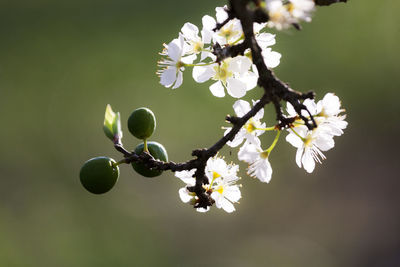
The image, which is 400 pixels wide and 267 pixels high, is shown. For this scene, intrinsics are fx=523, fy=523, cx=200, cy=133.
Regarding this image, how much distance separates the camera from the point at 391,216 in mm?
4602

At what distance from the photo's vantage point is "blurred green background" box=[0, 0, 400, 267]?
443 centimetres

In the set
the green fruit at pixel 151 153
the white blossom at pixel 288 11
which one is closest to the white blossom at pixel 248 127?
the green fruit at pixel 151 153

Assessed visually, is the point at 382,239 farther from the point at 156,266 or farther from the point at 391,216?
the point at 156,266

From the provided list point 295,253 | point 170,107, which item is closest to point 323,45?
point 170,107

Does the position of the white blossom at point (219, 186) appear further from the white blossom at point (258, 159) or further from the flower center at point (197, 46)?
the flower center at point (197, 46)

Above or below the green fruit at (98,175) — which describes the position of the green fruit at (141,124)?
above

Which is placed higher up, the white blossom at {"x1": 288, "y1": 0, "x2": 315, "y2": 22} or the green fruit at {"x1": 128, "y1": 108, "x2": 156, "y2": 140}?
the green fruit at {"x1": 128, "y1": 108, "x2": 156, "y2": 140}

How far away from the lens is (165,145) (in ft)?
17.3

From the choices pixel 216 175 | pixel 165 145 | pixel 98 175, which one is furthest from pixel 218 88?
pixel 165 145

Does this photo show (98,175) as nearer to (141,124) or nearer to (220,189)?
(141,124)

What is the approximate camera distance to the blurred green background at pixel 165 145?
4430 mm

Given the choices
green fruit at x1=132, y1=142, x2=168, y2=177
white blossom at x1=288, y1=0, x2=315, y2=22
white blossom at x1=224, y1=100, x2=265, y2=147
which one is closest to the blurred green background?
green fruit at x1=132, y1=142, x2=168, y2=177

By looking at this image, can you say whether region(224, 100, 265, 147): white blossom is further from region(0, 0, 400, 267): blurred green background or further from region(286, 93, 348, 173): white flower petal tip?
region(0, 0, 400, 267): blurred green background

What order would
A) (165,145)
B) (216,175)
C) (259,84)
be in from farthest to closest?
(165,145) < (216,175) < (259,84)
